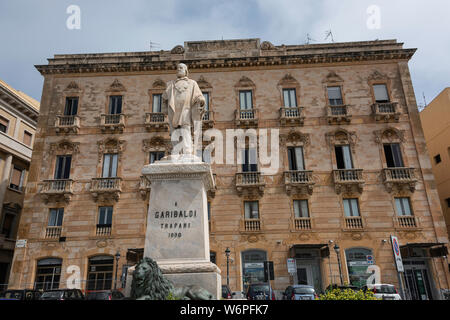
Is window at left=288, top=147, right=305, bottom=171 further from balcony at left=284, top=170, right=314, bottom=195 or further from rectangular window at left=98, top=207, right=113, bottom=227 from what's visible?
rectangular window at left=98, top=207, right=113, bottom=227

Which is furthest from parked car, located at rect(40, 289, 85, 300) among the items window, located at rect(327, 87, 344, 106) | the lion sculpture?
window, located at rect(327, 87, 344, 106)

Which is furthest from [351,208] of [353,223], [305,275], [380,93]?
[380,93]

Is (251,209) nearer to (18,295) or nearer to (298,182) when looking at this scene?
(298,182)

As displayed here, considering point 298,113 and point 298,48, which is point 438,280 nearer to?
point 298,113

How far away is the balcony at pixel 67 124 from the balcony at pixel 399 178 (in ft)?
78.5

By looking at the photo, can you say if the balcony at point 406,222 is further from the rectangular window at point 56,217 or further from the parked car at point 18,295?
the rectangular window at point 56,217

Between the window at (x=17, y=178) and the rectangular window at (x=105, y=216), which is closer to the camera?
the rectangular window at (x=105, y=216)

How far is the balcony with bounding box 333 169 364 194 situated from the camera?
79.2 ft

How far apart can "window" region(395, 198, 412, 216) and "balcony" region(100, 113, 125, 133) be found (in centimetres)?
2158

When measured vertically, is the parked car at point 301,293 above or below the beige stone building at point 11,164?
below

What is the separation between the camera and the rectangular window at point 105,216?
24.5 meters

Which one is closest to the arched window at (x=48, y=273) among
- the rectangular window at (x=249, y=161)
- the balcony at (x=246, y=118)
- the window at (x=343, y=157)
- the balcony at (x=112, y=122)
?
the balcony at (x=112, y=122)

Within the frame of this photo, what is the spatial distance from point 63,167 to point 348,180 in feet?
71.1
